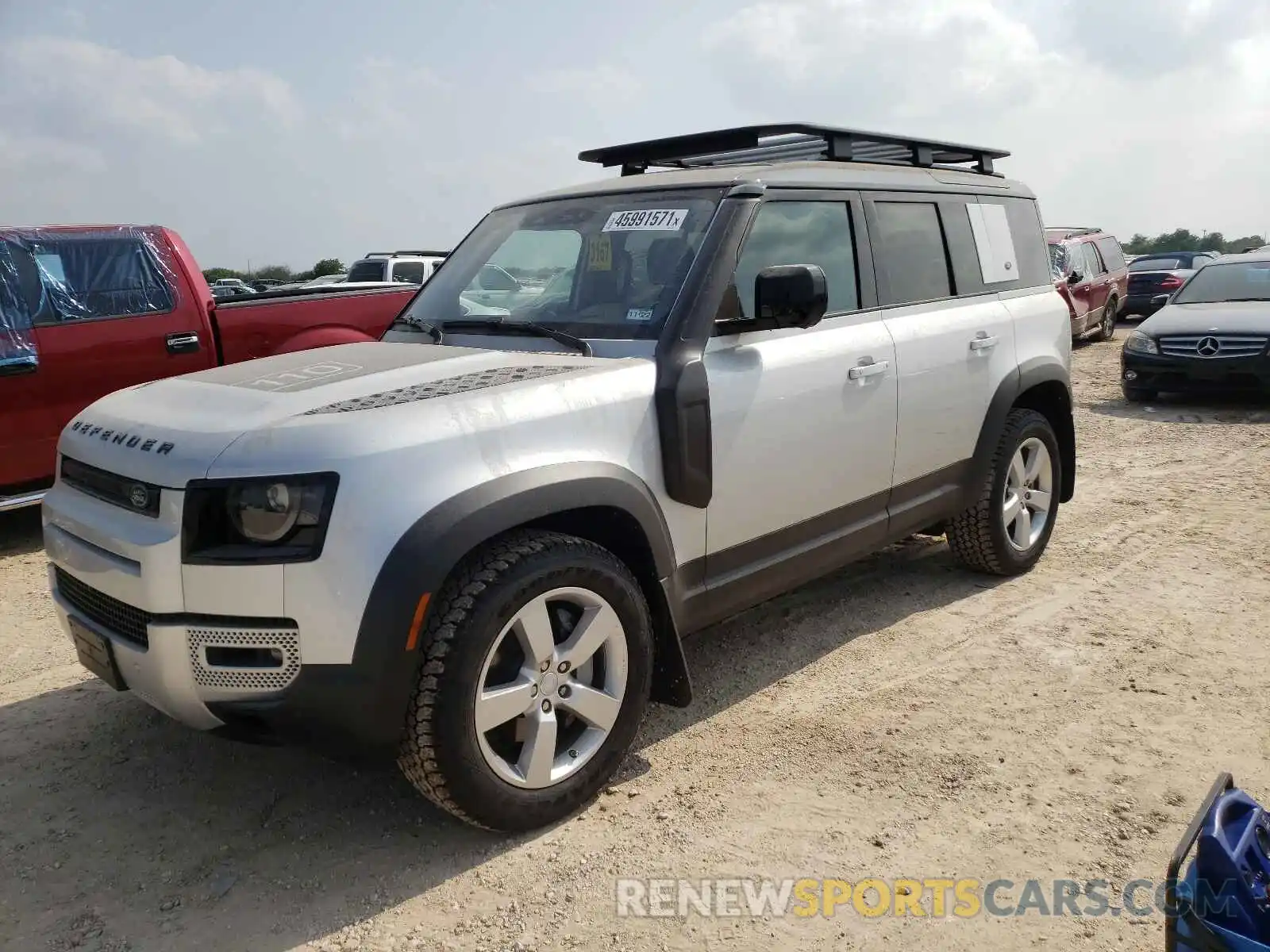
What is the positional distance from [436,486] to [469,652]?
0.46m

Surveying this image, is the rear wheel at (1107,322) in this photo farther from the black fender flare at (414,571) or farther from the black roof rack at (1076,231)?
the black fender flare at (414,571)

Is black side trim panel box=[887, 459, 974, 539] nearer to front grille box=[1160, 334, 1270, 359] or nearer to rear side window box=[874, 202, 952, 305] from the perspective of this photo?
rear side window box=[874, 202, 952, 305]

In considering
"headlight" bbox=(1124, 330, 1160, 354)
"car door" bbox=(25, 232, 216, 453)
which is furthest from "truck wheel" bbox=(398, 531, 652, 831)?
"headlight" bbox=(1124, 330, 1160, 354)

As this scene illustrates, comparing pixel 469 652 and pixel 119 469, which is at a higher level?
pixel 119 469

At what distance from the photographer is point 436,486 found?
269 cm

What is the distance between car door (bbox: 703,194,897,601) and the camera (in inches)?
139

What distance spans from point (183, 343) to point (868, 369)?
15.5ft

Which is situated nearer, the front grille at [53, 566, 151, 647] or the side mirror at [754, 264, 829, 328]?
the front grille at [53, 566, 151, 647]

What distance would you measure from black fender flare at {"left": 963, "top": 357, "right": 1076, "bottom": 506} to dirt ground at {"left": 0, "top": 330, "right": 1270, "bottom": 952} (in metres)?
0.63

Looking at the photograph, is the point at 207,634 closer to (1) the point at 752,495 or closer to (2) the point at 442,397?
(2) the point at 442,397

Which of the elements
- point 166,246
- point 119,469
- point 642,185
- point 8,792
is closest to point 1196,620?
point 642,185

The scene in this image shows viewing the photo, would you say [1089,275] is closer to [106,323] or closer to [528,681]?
[106,323]

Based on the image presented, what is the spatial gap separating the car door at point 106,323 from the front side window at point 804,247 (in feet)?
14.6

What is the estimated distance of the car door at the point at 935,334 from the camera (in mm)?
4293
